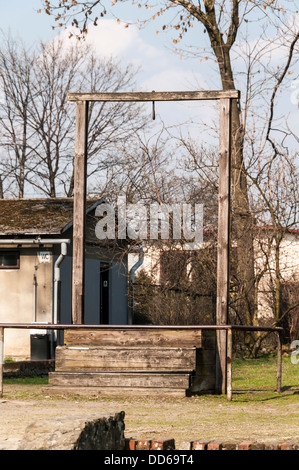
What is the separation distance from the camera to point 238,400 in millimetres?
10164

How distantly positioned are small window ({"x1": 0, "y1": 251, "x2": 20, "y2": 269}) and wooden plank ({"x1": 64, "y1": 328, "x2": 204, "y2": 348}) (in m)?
8.94

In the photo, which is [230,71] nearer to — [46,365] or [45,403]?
[46,365]

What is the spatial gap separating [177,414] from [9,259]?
472 inches

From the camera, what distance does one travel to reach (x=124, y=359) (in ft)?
34.6

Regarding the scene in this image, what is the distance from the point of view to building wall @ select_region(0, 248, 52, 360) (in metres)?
19.2

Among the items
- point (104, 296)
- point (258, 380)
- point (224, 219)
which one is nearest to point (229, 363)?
point (224, 219)

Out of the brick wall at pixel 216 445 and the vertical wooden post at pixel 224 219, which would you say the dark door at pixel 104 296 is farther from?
the brick wall at pixel 216 445

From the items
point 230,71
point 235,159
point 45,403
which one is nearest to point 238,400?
point 45,403

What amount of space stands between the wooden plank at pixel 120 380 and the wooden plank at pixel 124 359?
0.57ft

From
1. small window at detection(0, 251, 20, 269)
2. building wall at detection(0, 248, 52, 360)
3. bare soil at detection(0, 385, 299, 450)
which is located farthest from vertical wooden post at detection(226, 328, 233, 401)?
small window at detection(0, 251, 20, 269)

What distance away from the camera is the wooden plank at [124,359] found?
10375mm

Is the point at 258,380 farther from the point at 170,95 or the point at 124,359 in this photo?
the point at 170,95

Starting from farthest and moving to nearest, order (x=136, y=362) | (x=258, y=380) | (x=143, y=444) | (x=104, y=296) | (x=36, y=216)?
(x=104, y=296) → (x=36, y=216) → (x=258, y=380) → (x=136, y=362) → (x=143, y=444)
